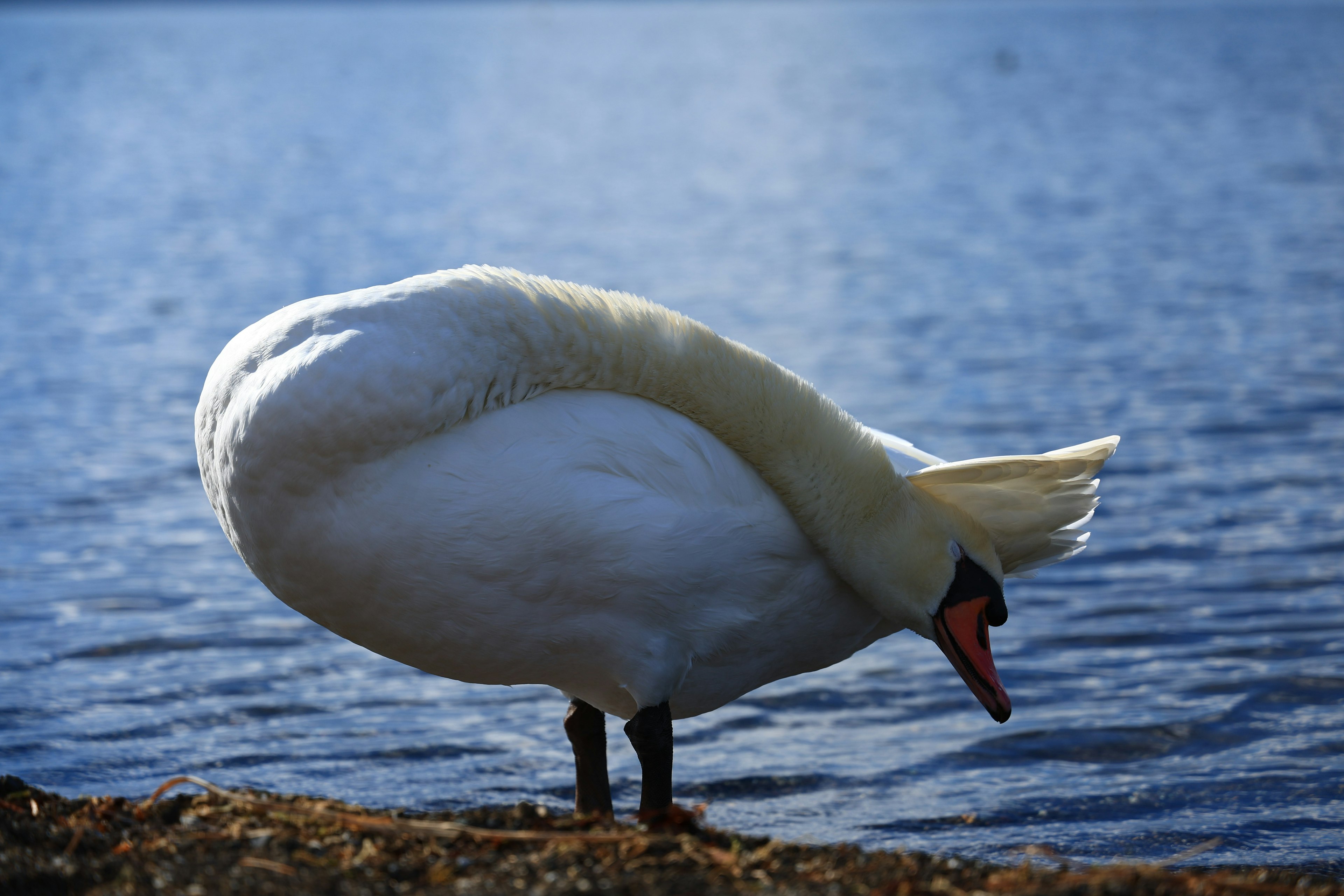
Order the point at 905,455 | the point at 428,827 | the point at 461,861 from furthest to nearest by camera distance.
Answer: the point at 905,455 < the point at 428,827 < the point at 461,861

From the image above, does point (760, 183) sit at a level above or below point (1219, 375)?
above

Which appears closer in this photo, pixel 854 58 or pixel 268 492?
pixel 268 492

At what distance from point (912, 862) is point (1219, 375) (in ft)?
30.9

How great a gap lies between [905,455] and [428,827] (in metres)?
2.30

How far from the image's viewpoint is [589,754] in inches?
179

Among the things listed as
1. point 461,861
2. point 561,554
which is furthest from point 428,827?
point 561,554

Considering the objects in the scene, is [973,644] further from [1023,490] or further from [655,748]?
[655,748]

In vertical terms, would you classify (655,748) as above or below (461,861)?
above

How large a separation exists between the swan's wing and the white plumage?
1.22ft

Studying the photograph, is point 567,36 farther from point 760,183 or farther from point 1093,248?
point 1093,248

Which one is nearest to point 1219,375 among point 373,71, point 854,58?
point 373,71

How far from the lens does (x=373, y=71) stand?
6359 centimetres

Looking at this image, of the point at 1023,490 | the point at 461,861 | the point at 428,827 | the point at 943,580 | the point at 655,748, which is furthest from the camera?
the point at 1023,490

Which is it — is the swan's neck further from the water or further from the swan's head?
the water
